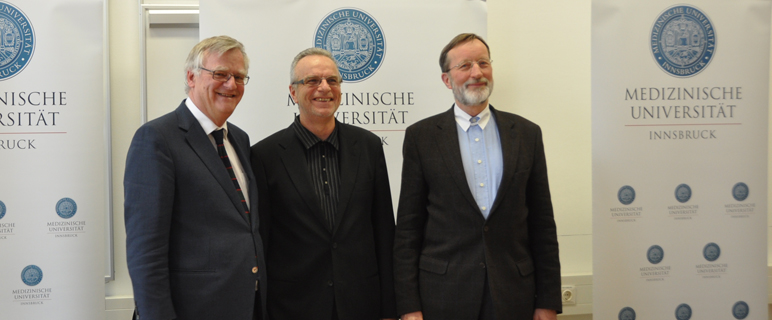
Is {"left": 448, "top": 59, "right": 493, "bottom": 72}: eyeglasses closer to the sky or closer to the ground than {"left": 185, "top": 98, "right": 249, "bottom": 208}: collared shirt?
closer to the sky

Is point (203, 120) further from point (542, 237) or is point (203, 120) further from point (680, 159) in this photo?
point (680, 159)

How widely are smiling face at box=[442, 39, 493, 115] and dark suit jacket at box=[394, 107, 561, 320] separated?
94mm

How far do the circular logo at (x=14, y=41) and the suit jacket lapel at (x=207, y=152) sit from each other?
4.43 ft

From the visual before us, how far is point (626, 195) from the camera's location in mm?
2811

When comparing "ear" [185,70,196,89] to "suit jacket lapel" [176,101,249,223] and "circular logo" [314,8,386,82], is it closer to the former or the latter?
"suit jacket lapel" [176,101,249,223]

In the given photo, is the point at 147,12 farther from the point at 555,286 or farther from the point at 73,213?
the point at 555,286

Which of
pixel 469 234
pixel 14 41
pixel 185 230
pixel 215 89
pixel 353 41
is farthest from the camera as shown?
pixel 353 41

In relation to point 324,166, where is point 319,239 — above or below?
below

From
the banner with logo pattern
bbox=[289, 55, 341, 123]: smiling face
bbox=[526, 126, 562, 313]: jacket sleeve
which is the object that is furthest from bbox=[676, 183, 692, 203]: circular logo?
bbox=[289, 55, 341, 123]: smiling face

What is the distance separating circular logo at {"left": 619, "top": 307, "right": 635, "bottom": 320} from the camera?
111 inches

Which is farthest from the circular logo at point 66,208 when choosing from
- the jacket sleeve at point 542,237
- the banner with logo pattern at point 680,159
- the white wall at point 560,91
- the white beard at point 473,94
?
the banner with logo pattern at point 680,159

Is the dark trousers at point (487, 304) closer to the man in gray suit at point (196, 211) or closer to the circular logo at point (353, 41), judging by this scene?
the man in gray suit at point (196, 211)

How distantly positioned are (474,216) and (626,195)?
1276mm

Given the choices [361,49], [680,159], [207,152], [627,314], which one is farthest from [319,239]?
[680,159]
